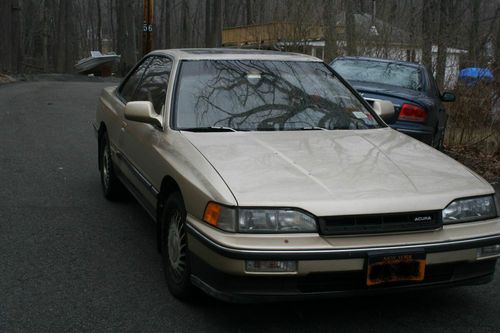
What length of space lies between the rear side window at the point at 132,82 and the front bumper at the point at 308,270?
8.47 feet

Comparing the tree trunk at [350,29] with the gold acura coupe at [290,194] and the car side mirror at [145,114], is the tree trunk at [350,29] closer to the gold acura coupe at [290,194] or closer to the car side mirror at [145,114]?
the gold acura coupe at [290,194]

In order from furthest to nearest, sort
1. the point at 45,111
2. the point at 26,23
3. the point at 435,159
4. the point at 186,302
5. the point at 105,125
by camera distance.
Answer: the point at 26,23 < the point at 45,111 < the point at 105,125 < the point at 435,159 < the point at 186,302

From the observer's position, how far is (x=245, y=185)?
3.36 m

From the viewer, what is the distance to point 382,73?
355 inches

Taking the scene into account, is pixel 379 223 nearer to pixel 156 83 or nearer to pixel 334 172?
pixel 334 172

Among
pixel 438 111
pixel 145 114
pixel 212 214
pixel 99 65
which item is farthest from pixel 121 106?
pixel 99 65

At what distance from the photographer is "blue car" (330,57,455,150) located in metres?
7.71

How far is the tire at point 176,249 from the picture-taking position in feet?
12.1

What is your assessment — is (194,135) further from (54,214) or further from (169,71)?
(54,214)

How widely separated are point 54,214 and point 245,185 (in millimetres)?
2908

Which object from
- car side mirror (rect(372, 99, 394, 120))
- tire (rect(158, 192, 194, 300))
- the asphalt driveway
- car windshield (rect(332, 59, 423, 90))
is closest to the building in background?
car windshield (rect(332, 59, 423, 90))

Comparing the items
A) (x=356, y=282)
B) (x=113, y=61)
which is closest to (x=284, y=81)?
(x=356, y=282)

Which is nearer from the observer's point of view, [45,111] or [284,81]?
[284,81]

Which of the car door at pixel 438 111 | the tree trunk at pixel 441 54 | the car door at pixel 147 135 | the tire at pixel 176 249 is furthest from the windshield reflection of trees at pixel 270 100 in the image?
the tree trunk at pixel 441 54
